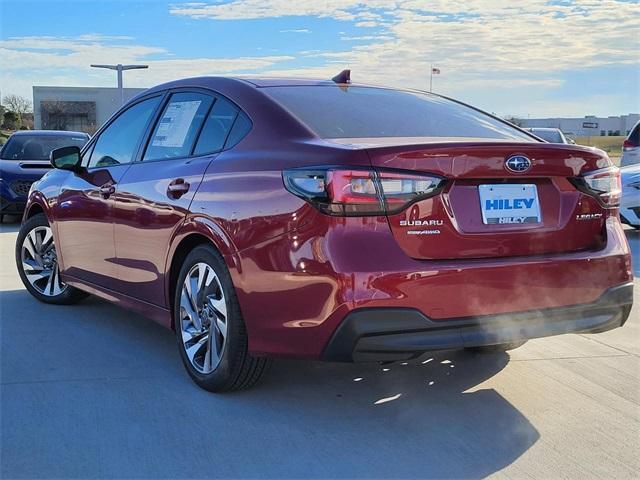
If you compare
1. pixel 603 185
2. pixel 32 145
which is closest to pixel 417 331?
pixel 603 185

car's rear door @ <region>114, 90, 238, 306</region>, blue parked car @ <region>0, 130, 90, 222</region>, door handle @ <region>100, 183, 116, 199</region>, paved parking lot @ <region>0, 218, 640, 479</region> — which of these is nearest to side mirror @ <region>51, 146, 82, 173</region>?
door handle @ <region>100, 183, 116, 199</region>

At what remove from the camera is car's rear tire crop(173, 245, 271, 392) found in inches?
142

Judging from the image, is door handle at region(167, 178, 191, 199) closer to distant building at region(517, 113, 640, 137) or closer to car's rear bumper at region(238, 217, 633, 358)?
car's rear bumper at region(238, 217, 633, 358)

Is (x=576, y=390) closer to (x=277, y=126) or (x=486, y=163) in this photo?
(x=486, y=163)

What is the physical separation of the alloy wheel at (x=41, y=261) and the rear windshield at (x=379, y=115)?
2840 millimetres

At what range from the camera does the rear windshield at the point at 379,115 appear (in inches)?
145

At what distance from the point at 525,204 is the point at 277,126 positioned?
4.04 ft

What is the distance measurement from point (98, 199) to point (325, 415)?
2.29 metres

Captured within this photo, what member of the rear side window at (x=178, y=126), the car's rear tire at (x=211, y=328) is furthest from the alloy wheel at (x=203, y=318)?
the rear side window at (x=178, y=126)

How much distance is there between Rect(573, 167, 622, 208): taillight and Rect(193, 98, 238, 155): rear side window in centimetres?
178

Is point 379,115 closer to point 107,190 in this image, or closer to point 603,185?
point 603,185

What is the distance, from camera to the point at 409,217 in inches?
123

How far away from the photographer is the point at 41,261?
19.6 feet

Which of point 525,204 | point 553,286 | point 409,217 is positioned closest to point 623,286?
point 553,286
